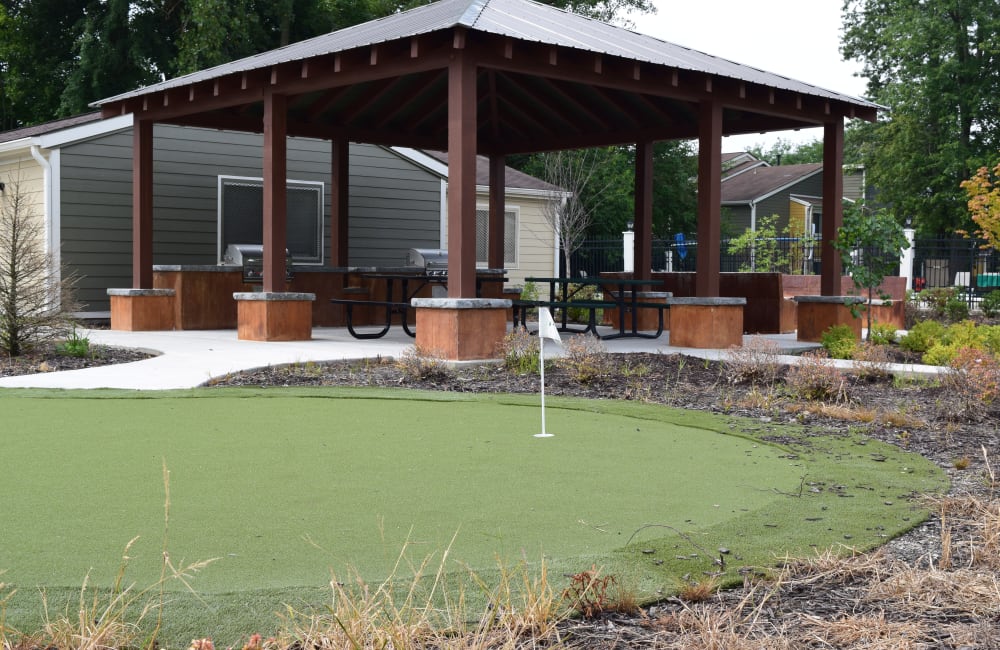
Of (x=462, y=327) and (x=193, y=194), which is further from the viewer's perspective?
(x=193, y=194)

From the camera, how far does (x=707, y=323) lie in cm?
1148

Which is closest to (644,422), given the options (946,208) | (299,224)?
(299,224)

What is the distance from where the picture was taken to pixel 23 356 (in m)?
10.4

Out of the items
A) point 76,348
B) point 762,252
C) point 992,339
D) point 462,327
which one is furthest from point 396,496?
point 762,252

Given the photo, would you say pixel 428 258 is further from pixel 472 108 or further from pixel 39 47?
pixel 39 47

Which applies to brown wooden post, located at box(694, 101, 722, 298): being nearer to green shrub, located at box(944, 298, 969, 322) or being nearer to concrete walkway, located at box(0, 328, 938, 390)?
concrete walkway, located at box(0, 328, 938, 390)

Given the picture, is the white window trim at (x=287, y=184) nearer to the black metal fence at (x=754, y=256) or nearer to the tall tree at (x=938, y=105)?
→ the black metal fence at (x=754, y=256)

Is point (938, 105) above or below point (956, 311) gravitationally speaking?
above

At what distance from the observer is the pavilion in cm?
966

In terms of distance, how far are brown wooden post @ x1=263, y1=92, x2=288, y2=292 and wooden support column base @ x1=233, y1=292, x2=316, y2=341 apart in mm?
158

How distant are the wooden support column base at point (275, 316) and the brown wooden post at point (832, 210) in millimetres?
6199

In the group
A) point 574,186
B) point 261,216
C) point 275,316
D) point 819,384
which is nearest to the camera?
point 819,384

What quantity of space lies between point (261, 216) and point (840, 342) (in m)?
9.75

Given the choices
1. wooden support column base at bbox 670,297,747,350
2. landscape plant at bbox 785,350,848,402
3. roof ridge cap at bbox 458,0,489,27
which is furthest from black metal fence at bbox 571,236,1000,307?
landscape plant at bbox 785,350,848,402
